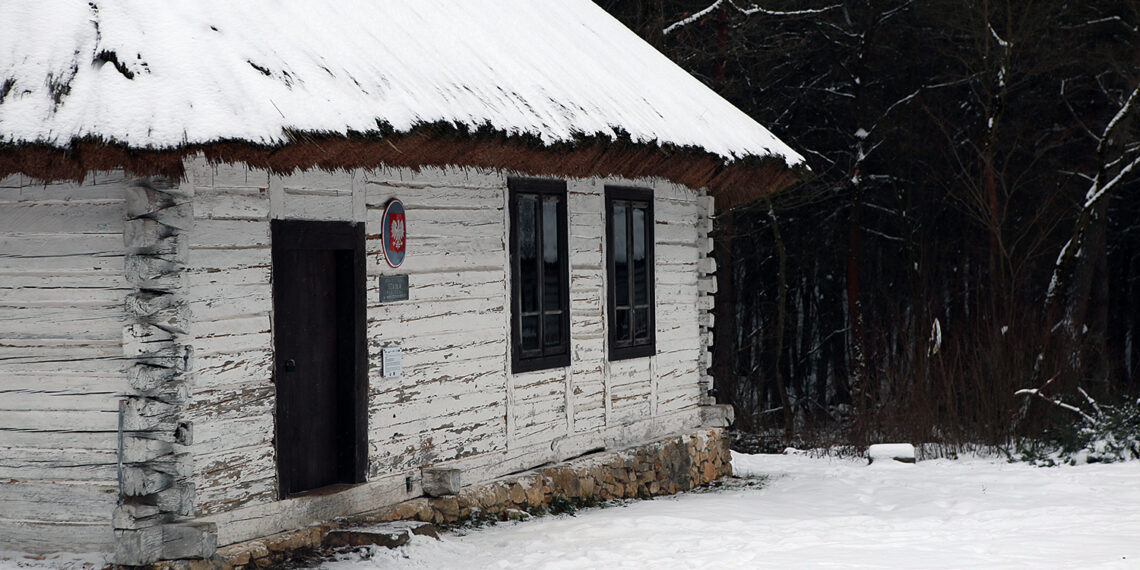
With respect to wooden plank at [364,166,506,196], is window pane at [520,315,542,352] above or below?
below

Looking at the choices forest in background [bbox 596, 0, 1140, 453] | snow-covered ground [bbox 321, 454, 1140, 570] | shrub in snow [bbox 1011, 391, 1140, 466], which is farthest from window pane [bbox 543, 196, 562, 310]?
forest in background [bbox 596, 0, 1140, 453]

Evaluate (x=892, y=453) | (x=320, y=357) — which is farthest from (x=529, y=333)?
(x=892, y=453)

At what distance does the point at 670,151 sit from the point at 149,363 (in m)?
4.74

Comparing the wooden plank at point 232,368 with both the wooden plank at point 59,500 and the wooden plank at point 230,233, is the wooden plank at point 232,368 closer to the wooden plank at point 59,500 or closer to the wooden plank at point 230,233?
the wooden plank at point 230,233

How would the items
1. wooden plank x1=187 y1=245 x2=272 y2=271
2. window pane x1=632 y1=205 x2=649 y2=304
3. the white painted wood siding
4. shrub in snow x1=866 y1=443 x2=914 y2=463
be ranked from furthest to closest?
1. shrub in snow x1=866 y1=443 x2=914 y2=463
2. window pane x1=632 y1=205 x2=649 y2=304
3. the white painted wood siding
4. wooden plank x1=187 y1=245 x2=272 y2=271

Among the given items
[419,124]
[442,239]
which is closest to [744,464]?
[442,239]

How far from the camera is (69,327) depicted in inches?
269

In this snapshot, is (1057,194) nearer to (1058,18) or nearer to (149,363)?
(1058,18)

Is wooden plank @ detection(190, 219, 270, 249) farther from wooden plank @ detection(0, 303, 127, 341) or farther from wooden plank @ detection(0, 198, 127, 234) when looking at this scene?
wooden plank @ detection(0, 303, 127, 341)

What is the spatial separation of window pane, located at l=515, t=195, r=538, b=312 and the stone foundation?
4.36ft

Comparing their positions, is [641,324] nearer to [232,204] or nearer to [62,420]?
[232,204]

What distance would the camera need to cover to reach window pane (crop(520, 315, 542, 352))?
31.9 feet

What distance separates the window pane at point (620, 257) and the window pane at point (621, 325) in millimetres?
70

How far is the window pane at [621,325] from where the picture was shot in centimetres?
1094
